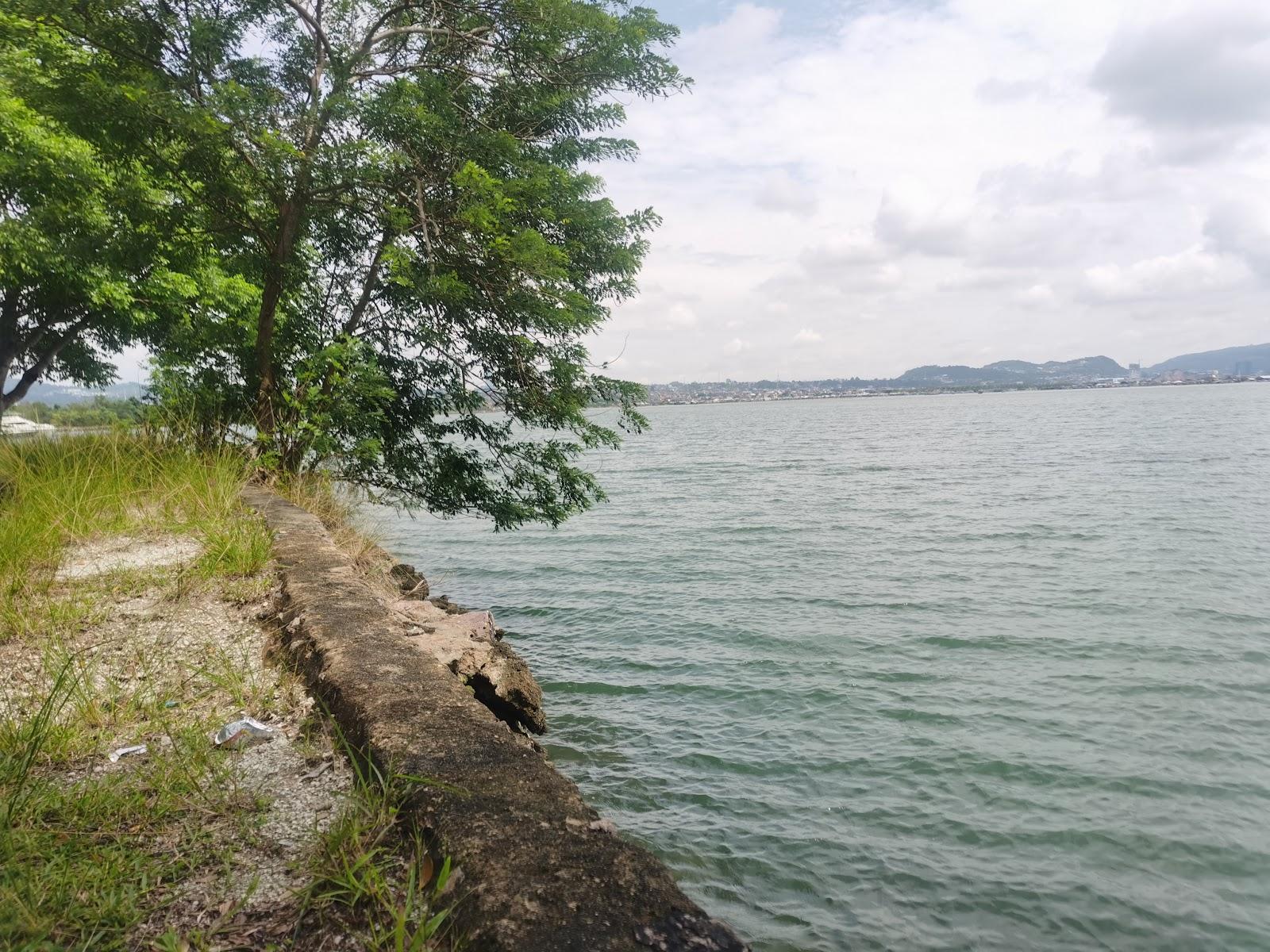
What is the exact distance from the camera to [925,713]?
24.6ft

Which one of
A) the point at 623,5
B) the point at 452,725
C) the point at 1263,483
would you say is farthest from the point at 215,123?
the point at 1263,483

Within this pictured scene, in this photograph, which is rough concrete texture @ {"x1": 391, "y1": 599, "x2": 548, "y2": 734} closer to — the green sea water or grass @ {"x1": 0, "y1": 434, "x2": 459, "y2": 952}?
the green sea water

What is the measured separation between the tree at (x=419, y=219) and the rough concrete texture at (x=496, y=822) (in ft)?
18.4

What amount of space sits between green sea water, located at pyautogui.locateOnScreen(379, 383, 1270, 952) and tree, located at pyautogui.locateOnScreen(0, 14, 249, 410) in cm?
675

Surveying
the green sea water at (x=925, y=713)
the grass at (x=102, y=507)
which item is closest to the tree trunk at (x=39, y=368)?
the green sea water at (x=925, y=713)

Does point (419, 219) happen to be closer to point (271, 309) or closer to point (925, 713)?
point (271, 309)

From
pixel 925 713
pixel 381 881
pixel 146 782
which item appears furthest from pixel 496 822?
pixel 925 713

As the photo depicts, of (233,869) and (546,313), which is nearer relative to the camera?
(233,869)

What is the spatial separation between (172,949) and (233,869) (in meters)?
0.42

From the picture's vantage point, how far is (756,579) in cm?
1338

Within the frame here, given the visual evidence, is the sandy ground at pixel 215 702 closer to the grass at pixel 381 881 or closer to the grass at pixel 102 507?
the grass at pixel 381 881

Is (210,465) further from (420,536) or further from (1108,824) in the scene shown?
(420,536)

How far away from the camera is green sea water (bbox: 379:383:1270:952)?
4.89 m

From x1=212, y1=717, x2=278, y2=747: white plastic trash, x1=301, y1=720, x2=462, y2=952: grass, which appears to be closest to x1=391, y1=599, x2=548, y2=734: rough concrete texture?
x1=212, y1=717, x2=278, y2=747: white plastic trash
